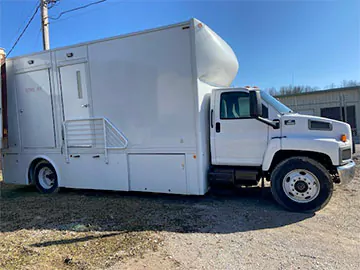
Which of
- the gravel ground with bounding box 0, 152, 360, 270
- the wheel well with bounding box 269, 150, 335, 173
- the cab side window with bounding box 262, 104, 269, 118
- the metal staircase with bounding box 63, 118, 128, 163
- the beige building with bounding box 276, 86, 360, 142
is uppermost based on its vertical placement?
the beige building with bounding box 276, 86, 360, 142

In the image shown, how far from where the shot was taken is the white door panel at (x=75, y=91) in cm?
604

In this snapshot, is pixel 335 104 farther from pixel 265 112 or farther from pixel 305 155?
pixel 265 112

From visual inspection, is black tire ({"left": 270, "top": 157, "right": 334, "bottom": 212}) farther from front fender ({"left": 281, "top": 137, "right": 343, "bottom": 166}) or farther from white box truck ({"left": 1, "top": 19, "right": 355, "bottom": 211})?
front fender ({"left": 281, "top": 137, "right": 343, "bottom": 166})

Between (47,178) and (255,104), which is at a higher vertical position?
(255,104)

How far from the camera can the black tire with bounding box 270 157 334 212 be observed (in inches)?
180

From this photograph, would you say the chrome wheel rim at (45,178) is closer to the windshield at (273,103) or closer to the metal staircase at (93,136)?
the metal staircase at (93,136)

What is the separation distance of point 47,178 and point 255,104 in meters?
5.48

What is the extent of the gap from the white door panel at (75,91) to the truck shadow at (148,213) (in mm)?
1978

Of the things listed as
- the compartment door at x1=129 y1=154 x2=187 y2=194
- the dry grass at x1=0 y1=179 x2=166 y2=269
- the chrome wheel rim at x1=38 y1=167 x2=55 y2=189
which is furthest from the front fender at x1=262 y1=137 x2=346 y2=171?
the chrome wheel rim at x1=38 y1=167 x2=55 y2=189

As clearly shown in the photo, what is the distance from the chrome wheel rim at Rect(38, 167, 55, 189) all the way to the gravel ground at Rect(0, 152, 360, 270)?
1.00 meters

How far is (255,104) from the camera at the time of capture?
4.73 m

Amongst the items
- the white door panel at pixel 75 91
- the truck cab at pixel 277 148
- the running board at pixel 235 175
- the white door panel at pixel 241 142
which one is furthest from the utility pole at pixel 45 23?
the running board at pixel 235 175

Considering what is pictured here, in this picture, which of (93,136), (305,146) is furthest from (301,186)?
(93,136)

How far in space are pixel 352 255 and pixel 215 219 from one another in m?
1.96
